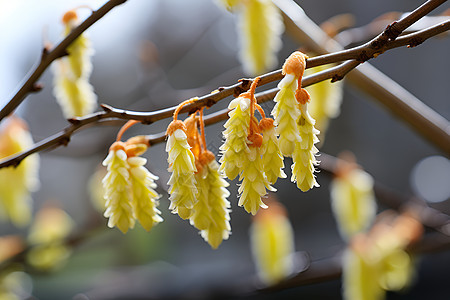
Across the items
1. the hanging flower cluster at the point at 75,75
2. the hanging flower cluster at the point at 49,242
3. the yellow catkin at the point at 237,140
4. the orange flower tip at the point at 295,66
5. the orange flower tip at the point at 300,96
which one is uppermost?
the hanging flower cluster at the point at 75,75

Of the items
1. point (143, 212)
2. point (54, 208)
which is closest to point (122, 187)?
point (143, 212)

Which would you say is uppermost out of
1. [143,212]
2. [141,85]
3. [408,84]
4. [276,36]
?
[408,84]

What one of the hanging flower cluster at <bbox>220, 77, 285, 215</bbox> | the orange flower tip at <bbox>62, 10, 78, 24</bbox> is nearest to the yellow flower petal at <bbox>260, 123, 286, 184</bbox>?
the hanging flower cluster at <bbox>220, 77, 285, 215</bbox>

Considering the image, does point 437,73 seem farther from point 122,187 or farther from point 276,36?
point 122,187

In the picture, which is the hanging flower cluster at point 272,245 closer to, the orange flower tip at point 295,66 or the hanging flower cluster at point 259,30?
the hanging flower cluster at point 259,30

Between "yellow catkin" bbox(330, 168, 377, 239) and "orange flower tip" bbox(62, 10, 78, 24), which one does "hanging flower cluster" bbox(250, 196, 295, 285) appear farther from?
"orange flower tip" bbox(62, 10, 78, 24)

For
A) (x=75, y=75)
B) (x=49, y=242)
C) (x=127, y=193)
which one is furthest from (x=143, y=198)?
(x=49, y=242)

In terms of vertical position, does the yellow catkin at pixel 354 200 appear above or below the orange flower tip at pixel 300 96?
above

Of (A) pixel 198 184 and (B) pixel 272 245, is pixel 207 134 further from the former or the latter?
(A) pixel 198 184

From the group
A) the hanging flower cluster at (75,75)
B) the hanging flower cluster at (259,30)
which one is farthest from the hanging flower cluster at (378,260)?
the hanging flower cluster at (75,75)
